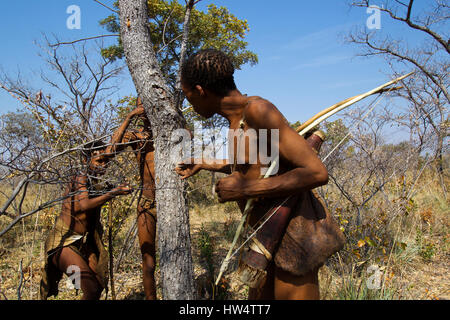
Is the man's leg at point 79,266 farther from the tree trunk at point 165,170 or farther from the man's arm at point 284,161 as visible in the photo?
the man's arm at point 284,161

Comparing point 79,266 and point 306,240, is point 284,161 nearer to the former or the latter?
point 306,240

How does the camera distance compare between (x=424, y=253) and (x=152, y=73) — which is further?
(x=424, y=253)

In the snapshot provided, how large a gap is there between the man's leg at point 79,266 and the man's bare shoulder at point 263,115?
2.13 m

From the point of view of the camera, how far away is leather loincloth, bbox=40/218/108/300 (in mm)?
2678

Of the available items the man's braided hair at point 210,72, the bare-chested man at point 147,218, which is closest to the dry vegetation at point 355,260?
the bare-chested man at point 147,218

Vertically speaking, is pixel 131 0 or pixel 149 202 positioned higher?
pixel 131 0

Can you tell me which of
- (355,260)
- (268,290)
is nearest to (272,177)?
(268,290)

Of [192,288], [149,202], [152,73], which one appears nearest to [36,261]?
[149,202]

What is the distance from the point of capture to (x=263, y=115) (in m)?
1.46

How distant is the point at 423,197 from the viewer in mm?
7363

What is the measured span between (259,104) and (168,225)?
119cm

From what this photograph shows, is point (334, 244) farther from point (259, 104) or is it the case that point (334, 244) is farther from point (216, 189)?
point (259, 104)
